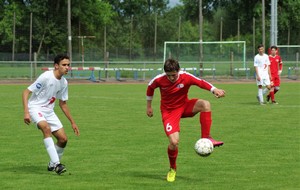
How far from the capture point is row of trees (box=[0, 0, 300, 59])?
65.4 meters

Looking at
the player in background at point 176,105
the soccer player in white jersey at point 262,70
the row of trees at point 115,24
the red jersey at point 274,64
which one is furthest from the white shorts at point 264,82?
the row of trees at point 115,24

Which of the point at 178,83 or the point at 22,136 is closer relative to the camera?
the point at 178,83

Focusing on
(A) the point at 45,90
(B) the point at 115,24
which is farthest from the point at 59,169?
(B) the point at 115,24

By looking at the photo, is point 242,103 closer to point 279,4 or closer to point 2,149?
point 2,149

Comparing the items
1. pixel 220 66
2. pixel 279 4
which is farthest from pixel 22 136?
pixel 279 4

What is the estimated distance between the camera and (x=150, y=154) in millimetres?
11562

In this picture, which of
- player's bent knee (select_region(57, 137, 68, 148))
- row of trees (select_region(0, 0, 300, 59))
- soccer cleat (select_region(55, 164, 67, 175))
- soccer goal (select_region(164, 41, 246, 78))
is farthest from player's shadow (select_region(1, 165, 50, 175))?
row of trees (select_region(0, 0, 300, 59))

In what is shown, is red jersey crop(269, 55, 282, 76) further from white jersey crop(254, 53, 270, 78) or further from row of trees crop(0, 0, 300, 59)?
row of trees crop(0, 0, 300, 59)

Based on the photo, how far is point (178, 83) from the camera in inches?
364

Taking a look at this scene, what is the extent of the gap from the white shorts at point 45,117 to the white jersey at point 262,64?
13562 millimetres

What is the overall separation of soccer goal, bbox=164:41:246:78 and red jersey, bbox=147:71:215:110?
119 feet

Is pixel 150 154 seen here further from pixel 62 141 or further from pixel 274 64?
pixel 274 64

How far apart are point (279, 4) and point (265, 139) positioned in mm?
61673

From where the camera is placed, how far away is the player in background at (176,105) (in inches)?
358
